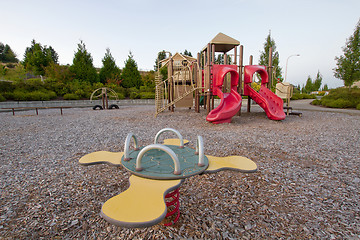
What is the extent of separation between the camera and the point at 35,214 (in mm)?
1863

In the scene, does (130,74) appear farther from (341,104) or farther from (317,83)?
(317,83)

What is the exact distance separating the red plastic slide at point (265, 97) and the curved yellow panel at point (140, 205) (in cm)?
725

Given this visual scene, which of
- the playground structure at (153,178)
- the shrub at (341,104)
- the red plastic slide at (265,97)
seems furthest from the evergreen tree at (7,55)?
the shrub at (341,104)

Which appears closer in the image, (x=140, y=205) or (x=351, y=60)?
(x=140, y=205)

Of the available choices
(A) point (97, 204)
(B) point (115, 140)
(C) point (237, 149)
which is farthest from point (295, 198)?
(B) point (115, 140)

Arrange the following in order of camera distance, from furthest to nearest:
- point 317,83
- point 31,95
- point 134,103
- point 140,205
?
point 317,83, point 134,103, point 31,95, point 140,205

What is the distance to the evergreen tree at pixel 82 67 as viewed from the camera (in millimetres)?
21828

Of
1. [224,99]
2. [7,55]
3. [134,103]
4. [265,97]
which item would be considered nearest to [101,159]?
[224,99]

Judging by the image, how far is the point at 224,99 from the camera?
290 inches

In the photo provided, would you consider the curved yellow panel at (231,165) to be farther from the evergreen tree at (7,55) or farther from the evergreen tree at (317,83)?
the evergreen tree at (7,55)

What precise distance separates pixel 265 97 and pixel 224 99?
7.17 ft

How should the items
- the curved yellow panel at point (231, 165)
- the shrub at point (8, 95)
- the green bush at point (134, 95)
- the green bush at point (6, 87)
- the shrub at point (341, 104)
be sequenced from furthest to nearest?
the green bush at point (134, 95) < the green bush at point (6, 87) < the shrub at point (8, 95) < the shrub at point (341, 104) < the curved yellow panel at point (231, 165)

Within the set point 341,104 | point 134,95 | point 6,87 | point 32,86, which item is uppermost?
point 32,86

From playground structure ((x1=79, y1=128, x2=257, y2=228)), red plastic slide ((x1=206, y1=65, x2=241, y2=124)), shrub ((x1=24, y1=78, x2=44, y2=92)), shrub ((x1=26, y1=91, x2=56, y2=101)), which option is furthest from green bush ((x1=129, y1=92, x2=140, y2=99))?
playground structure ((x1=79, y1=128, x2=257, y2=228))
